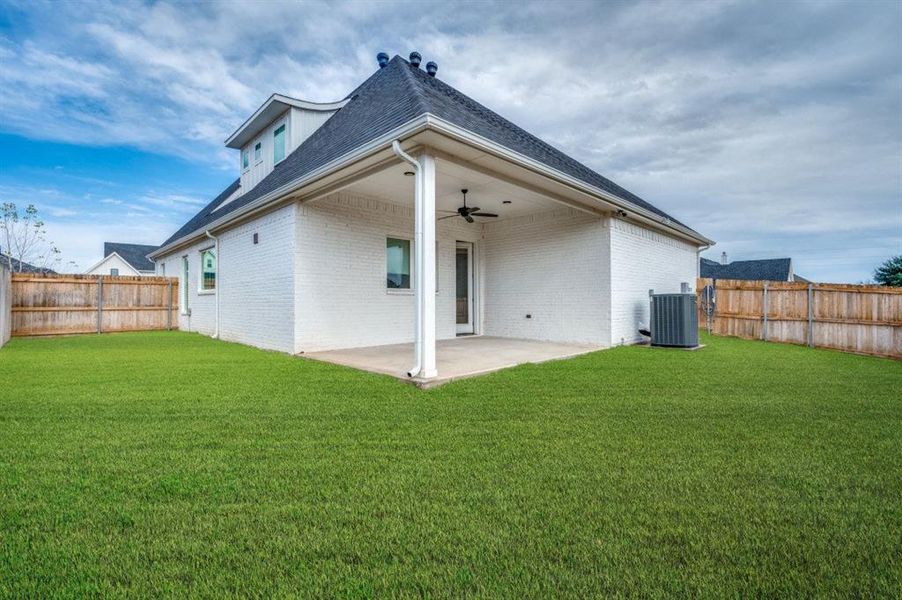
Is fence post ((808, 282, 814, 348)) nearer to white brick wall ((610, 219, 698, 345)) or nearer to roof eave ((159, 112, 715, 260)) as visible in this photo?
white brick wall ((610, 219, 698, 345))

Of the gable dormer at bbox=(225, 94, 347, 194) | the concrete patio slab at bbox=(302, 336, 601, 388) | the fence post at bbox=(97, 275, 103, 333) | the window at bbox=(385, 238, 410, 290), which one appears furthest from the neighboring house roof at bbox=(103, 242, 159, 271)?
the concrete patio slab at bbox=(302, 336, 601, 388)

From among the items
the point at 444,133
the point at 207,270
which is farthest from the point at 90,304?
the point at 444,133

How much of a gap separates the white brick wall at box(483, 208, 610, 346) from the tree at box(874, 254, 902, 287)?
18.8 m

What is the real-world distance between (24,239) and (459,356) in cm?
2078

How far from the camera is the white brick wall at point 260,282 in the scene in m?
7.22

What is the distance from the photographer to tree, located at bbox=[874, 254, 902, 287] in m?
18.2

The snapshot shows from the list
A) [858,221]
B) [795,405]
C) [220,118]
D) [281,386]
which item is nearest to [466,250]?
[281,386]

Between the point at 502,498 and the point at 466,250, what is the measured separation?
8325 millimetres

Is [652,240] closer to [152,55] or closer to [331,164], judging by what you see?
[331,164]

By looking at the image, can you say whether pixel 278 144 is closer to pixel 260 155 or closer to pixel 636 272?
pixel 260 155

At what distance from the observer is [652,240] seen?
9602mm

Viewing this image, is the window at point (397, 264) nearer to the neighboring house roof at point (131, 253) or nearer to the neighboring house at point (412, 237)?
the neighboring house at point (412, 237)

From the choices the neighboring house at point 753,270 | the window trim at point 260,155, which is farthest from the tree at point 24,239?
the neighboring house at point 753,270

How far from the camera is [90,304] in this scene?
11.2m
